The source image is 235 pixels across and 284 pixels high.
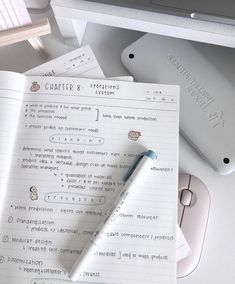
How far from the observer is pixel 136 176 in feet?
1.59

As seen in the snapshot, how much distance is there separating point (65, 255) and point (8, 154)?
0.15m

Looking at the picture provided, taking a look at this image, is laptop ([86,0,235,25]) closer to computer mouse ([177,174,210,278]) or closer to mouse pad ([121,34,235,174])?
mouse pad ([121,34,235,174])

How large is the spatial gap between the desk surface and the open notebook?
6 centimetres

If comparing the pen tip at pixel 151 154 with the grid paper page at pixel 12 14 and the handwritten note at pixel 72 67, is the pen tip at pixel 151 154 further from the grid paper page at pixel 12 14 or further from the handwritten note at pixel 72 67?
the grid paper page at pixel 12 14

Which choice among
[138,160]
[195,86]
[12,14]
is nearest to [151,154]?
[138,160]

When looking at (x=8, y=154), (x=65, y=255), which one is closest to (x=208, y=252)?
(x=65, y=255)

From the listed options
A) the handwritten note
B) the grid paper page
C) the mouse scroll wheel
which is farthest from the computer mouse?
the grid paper page

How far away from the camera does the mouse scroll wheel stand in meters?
0.52

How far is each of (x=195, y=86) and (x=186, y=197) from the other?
0.54 ft

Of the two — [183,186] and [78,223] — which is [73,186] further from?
[183,186]

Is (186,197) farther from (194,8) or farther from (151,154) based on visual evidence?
(194,8)

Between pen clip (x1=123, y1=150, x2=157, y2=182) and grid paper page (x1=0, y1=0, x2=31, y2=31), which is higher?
grid paper page (x1=0, y1=0, x2=31, y2=31)

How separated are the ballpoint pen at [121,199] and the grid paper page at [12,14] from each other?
0.81 feet

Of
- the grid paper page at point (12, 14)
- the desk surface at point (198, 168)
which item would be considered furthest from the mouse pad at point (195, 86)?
the grid paper page at point (12, 14)
